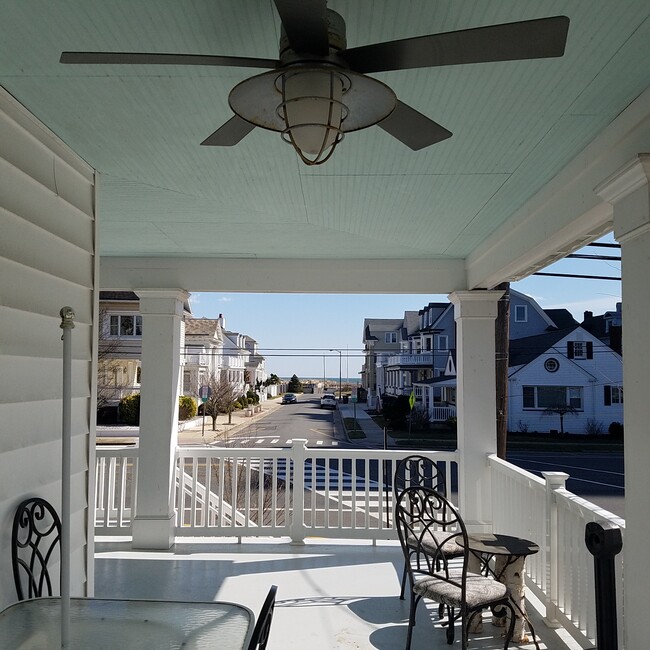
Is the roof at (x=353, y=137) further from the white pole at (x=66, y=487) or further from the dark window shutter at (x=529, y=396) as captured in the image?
the dark window shutter at (x=529, y=396)

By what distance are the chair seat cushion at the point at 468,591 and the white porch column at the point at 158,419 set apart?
2.74 meters

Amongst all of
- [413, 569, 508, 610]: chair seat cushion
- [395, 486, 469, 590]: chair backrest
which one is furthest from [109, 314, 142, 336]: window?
[413, 569, 508, 610]: chair seat cushion

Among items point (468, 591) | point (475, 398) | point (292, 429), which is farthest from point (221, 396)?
point (468, 591)

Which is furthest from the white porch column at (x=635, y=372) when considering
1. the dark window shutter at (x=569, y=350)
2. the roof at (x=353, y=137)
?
the dark window shutter at (x=569, y=350)

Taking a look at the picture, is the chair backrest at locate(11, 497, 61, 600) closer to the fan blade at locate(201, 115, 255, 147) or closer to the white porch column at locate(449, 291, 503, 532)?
the fan blade at locate(201, 115, 255, 147)

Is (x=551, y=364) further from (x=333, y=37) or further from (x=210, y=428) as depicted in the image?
(x=333, y=37)

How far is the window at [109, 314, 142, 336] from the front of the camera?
23.0m

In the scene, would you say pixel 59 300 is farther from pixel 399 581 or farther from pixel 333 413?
pixel 333 413

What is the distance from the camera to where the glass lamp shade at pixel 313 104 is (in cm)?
157

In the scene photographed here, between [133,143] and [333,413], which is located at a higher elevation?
[133,143]

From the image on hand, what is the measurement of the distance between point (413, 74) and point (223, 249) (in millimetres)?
3366

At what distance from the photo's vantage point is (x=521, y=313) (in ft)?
80.0

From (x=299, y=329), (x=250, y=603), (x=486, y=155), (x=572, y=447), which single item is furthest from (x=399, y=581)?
(x=299, y=329)

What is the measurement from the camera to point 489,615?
3.95 m
